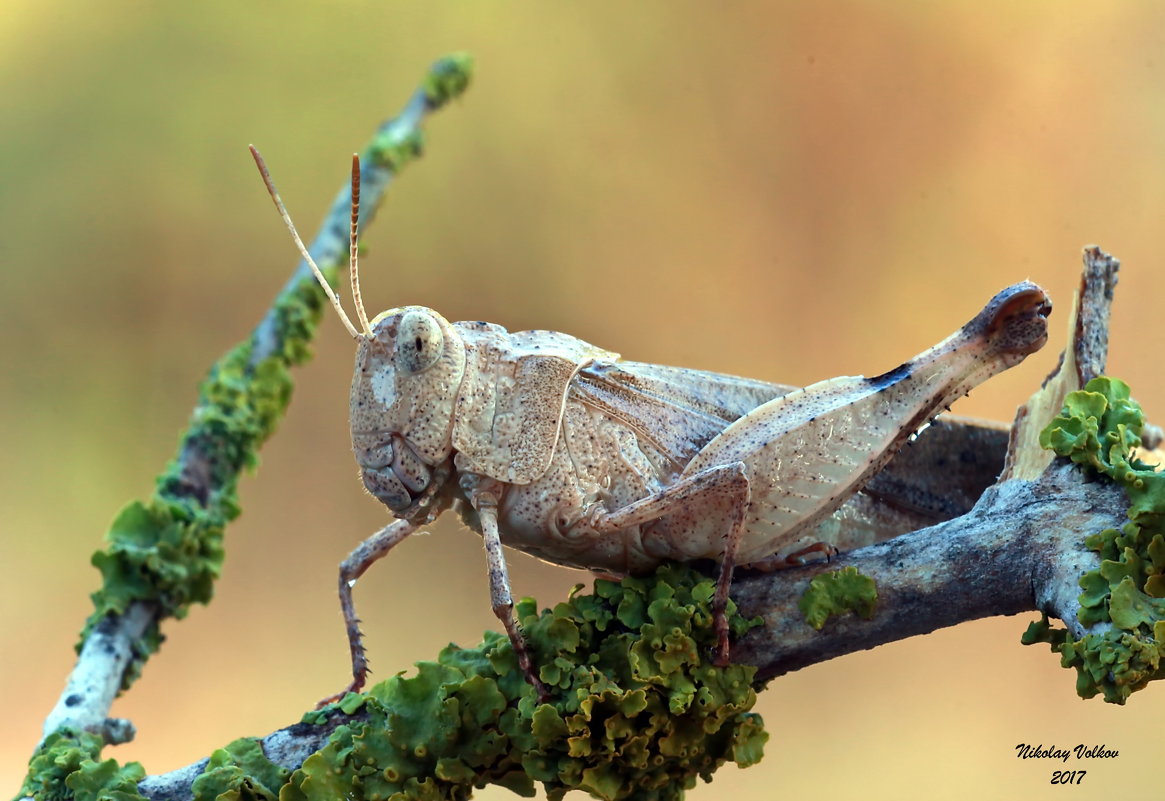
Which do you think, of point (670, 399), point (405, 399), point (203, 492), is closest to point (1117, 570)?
point (670, 399)

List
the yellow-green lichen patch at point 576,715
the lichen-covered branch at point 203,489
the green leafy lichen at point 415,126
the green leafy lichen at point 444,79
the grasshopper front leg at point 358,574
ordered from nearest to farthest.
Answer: the yellow-green lichen patch at point 576,715 < the grasshopper front leg at point 358,574 < the lichen-covered branch at point 203,489 < the green leafy lichen at point 415,126 < the green leafy lichen at point 444,79

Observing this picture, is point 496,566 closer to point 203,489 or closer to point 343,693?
point 343,693

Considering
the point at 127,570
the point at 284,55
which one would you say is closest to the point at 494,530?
the point at 127,570

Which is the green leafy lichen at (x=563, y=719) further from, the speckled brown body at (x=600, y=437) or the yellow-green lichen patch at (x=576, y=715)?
the speckled brown body at (x=600, y=437)

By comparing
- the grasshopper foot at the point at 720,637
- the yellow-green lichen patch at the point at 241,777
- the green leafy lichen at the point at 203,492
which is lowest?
the yellow-green lichen patch at the point at 241,777

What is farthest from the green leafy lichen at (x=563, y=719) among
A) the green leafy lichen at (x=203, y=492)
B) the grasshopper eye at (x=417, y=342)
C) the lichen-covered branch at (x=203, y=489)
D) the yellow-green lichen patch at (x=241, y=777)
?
the green leafy lichen at (x=203, y=492)

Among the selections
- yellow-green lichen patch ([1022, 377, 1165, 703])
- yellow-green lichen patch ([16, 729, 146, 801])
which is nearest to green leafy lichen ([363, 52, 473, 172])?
yellow-green lichen patch ([16, 729, 146, 801])
